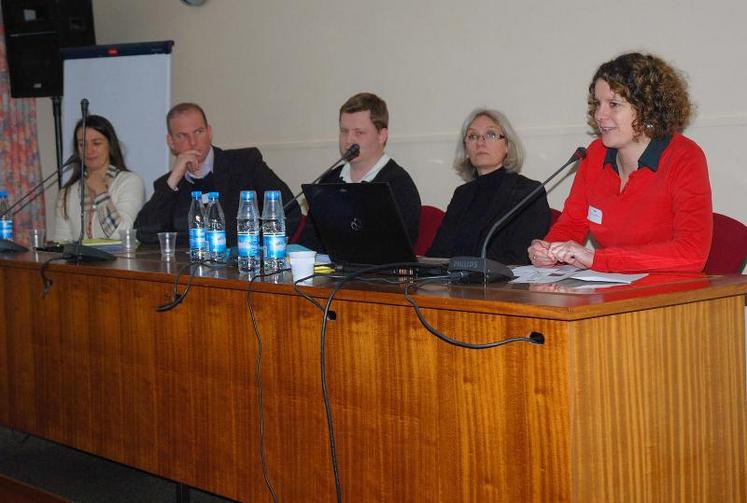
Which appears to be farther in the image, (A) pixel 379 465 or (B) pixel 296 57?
(B) pixel 296 57

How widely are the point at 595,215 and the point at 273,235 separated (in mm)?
902

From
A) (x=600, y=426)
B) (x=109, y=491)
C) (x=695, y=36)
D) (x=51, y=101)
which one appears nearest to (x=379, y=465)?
(x=600, y=426)

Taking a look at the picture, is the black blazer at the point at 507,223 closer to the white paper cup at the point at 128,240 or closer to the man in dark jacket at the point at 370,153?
the man in dark jacket at the point at 370,153

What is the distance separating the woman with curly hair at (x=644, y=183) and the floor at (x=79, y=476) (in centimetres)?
139

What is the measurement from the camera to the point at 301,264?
2.19 m

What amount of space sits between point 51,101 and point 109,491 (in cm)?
389

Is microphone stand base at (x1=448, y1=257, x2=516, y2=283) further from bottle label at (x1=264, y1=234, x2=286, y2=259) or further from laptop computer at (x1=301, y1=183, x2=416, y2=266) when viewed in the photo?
bottle label at (x1=264, y1=234, x2=286, y2=259)

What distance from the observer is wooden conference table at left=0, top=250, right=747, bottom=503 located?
166 cm

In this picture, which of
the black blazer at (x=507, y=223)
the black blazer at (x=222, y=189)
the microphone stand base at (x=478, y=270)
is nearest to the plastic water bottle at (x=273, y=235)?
the microphone stand base at (x=478, y=270)

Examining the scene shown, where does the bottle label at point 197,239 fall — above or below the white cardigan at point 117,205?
below

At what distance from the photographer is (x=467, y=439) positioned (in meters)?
1.78

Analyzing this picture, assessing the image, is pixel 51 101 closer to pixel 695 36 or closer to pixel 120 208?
pixel 120 208

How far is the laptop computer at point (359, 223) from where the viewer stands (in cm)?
209

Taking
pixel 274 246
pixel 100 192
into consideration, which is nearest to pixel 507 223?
pixel 274 246
